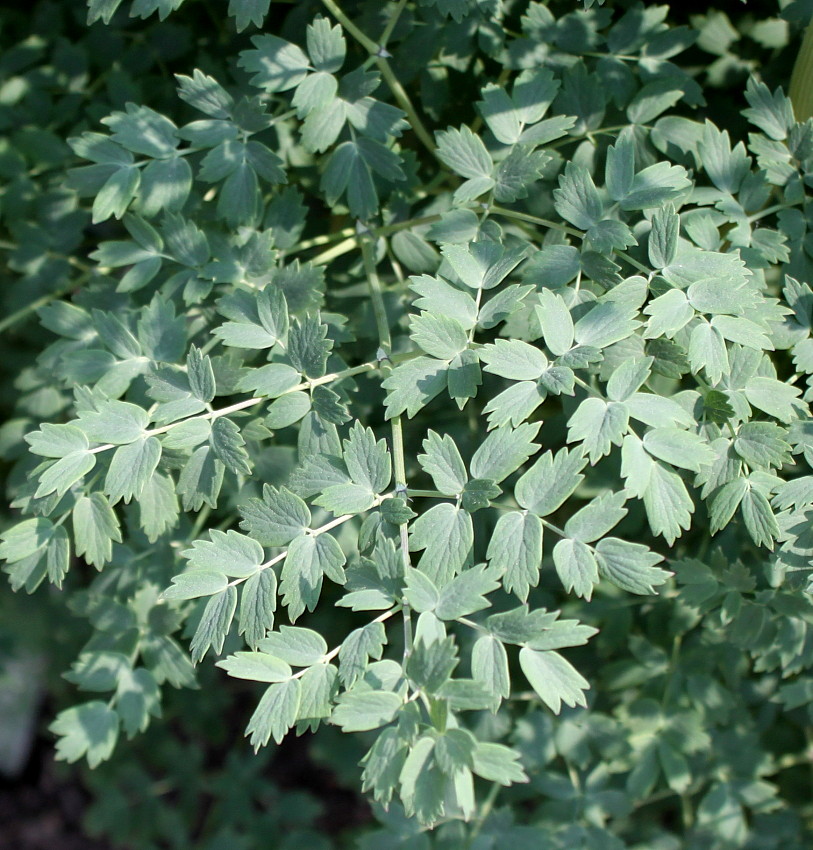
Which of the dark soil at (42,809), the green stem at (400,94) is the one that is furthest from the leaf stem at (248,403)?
the dark soil at (42,809)

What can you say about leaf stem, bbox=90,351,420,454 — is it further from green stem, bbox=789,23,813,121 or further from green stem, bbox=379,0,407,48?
green stem, bbox=789,23,813,121

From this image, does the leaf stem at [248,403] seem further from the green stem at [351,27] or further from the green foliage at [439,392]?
the green stem at [351,27]

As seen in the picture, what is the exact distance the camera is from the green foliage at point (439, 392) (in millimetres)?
1031

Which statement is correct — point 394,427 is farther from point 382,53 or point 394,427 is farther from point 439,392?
point 382,53

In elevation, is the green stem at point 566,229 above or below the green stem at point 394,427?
above

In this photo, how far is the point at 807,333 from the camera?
122cm

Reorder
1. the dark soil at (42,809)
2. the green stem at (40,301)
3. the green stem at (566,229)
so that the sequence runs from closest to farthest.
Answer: the green stem at (566,229) < the green stem at (40,301) < the dark soil at (42,809)

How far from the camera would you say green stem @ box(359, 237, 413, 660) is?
1.01 m

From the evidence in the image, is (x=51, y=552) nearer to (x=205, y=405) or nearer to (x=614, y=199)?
(x=205, y=405)

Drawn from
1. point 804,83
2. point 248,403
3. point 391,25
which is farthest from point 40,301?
point 804,83

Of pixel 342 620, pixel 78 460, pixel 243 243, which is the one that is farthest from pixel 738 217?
pixel 342 620

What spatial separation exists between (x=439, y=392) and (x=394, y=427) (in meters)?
0.09

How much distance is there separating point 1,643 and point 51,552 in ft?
2.95

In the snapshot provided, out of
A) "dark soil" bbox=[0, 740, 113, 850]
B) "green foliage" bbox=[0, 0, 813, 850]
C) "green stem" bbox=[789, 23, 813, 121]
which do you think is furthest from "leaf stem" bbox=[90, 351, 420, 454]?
"dark soil" bbox=[0, 740, 113, 850]
